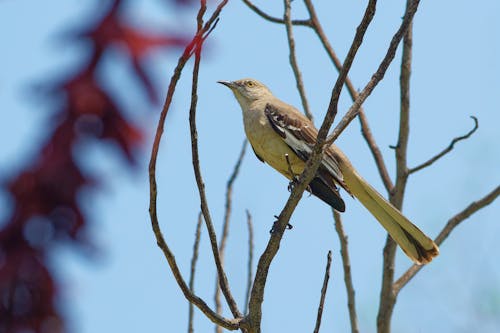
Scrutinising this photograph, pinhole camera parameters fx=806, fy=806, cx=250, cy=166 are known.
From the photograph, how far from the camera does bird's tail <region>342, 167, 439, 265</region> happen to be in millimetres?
5598

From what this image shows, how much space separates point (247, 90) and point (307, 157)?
1351 mm

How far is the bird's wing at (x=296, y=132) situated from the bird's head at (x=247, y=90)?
1.49 feet

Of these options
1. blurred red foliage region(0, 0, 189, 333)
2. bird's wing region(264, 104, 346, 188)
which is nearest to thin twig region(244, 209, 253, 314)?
bird's wing region(264, 104, 346, 188)

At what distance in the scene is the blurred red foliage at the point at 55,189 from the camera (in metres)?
1.28

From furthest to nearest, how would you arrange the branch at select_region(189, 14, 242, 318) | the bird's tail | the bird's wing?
the bird's wing → the bird's tail → the branch at select_region(189, 14, 242, 318)

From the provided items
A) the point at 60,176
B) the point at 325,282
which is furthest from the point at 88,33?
the point at 325,282

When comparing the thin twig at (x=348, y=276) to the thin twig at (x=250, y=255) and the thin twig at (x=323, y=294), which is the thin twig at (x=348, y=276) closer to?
the thin twig at (x=250, y=255)

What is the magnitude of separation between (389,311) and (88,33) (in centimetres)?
410

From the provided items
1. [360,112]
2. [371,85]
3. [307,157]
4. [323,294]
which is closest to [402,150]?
[360,112]

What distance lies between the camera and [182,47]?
1.43m

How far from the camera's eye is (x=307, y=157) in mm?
6266

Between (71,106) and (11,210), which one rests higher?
(71,106)

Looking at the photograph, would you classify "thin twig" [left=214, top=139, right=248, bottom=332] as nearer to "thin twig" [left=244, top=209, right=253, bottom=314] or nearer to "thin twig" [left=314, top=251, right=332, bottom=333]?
"thin twig" [left=244, top=209, right=253, bottom=314]

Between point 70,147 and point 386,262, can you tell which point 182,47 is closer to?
point 70,147
